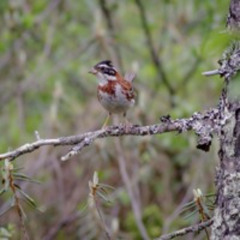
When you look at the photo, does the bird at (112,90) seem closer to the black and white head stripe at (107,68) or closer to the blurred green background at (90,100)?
the black and white head stripe at (107,68)

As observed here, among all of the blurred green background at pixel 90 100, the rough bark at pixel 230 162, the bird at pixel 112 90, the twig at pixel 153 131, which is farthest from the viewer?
the blurred green background at pixel 90 100

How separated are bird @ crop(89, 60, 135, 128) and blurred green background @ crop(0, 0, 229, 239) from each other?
208 centimetres

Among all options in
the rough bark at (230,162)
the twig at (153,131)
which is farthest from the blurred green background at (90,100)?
the rough bark at (230,162)

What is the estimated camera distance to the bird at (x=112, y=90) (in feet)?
11.4

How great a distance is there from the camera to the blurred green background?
607 centimetres

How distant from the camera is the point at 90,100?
7488 millimetres

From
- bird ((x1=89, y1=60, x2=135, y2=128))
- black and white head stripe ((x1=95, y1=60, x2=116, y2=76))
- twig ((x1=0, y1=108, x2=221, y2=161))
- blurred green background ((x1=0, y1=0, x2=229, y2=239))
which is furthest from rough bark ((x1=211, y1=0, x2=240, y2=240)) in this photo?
blurred green background ((x1=0, y1=0, x2=229, y2=239))

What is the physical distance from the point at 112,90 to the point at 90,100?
13.0ft

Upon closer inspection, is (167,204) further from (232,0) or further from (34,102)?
(232,0)

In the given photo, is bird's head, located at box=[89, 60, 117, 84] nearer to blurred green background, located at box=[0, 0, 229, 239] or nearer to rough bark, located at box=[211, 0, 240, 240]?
rough bark, located at box=[211, 0, 240, 240]

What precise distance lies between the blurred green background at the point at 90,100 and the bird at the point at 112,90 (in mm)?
2083

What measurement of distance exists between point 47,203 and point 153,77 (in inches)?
60.9

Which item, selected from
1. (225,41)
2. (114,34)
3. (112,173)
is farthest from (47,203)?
(225,41)

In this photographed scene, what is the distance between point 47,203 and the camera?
656 cm
